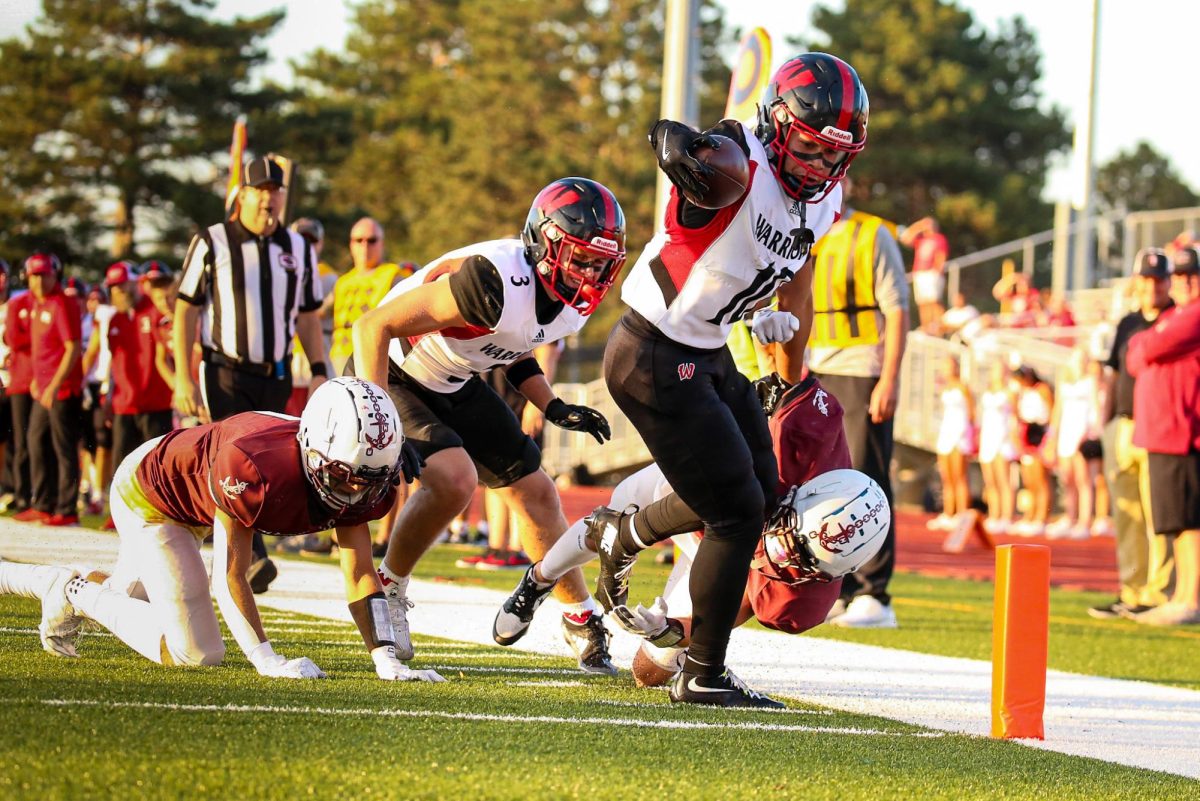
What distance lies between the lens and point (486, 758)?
11.9 ft

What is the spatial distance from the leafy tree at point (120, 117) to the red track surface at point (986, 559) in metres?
5.07

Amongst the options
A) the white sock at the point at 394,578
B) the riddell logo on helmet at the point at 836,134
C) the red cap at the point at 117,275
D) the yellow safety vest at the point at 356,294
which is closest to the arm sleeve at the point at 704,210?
the riddell logo on helmet at the point at 836,134

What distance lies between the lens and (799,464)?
210 inches

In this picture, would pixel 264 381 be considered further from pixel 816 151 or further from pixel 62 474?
pixel 62 474

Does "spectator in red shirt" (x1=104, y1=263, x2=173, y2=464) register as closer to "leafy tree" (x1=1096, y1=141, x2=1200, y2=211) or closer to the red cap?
the red cap

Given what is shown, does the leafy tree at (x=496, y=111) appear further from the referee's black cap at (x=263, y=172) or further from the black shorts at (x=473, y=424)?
the black shorts at (x=473, y=424)

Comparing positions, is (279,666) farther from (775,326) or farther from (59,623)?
(775,326)

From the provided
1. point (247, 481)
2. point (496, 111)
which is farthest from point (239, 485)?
point (496, 111)

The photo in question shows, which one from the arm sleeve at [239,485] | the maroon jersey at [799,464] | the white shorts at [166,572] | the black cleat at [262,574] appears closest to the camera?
the arm sleeve at [239,485]

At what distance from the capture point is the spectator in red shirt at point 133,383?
11.3 metres

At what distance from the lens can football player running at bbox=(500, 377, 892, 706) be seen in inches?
194

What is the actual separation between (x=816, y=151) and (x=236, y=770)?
2455mm

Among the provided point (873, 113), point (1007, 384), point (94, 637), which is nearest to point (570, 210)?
point (94, 637)

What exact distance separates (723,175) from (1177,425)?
17.5 feet
